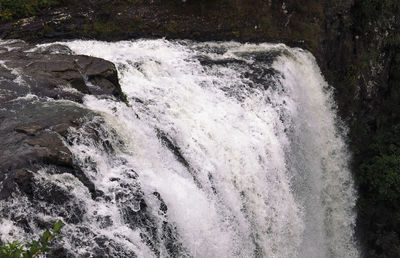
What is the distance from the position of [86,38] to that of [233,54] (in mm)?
3461

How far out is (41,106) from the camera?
649cm

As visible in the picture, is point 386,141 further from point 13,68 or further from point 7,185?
point 7,185

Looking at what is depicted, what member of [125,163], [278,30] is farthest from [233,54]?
[125,163]

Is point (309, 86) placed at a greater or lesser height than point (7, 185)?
lesser

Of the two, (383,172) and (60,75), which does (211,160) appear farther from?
(383,172)

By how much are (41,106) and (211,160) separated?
263cm

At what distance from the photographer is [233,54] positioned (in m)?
11.3

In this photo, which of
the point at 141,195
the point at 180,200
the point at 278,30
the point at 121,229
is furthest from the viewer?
the point at 278,30

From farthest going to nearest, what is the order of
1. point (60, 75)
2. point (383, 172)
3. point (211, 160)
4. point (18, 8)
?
point (383, 172), point (18, 8), point (211, 160), point (60, 75)

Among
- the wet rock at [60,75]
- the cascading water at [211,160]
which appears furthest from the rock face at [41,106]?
the cascading water at [211,160]

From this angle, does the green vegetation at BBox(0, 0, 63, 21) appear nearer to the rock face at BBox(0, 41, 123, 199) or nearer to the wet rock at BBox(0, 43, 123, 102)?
the rock face at BBox(0, 41, 123, 199)

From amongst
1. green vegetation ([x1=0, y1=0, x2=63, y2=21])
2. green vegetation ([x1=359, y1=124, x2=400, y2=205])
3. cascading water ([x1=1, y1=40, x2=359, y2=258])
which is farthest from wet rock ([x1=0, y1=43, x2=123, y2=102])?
green vegetation ([x1=359, y1=124, x2=400, y2=205])

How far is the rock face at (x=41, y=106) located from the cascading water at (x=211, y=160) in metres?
0.18

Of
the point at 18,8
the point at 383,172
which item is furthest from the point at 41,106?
the point at 383,172
